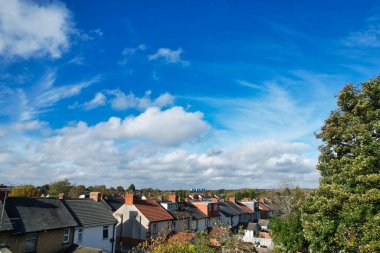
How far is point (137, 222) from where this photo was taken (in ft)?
142

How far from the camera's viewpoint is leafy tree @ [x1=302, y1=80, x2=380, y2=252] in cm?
1761

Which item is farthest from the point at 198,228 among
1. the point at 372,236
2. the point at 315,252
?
the point at 372,236

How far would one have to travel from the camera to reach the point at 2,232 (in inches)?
909

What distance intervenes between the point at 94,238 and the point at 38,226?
7.89 meters

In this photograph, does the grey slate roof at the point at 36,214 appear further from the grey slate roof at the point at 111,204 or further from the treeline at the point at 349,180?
the grey slate roof at the point at 111,204

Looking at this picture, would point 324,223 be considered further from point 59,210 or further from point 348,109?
point 59,210

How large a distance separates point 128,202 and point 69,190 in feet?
173

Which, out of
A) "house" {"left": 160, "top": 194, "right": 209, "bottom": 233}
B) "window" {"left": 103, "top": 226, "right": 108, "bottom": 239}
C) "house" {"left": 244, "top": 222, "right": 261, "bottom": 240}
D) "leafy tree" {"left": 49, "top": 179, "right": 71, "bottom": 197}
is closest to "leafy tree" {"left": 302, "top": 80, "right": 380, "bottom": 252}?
"window" {"left": 103, "top": 226, "right": 108, "bottom": 239}

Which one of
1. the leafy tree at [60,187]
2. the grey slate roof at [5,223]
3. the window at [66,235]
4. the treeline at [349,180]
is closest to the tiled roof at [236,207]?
the leafy tree at [60,187]

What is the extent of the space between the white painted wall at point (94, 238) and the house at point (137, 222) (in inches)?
307

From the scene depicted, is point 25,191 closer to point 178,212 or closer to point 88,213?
point 178,212

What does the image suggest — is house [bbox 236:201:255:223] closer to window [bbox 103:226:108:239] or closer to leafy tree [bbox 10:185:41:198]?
window [bbox 103:226:108:239]

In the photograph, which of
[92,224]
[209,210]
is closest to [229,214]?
[209,210]

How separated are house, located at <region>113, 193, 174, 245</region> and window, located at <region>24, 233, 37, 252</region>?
1817cm
